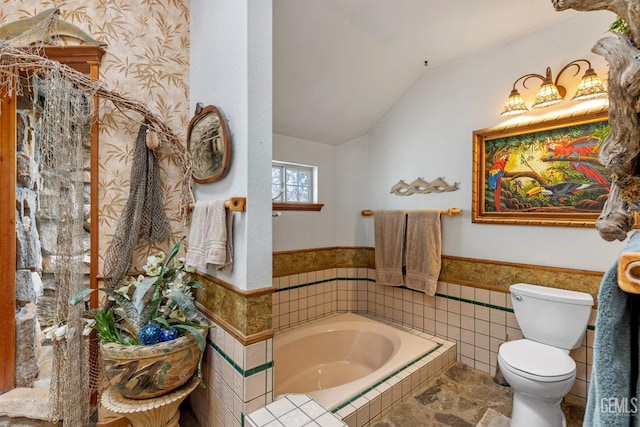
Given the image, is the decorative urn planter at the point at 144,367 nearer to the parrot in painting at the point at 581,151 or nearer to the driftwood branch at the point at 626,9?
the driftwood branch at the point at 626,9

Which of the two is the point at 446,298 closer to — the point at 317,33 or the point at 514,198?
the point at 514,198

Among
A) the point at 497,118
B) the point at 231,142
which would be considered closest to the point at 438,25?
the point at 497,118

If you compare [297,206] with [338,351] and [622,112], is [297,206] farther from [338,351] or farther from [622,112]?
[622,112]

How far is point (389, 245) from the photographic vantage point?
250 cm

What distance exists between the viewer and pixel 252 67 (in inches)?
48.4

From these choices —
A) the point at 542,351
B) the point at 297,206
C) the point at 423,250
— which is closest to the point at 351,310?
the point at 423,250

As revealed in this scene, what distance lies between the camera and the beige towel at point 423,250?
88.6 inches

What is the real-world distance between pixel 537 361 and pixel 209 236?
6.12ft

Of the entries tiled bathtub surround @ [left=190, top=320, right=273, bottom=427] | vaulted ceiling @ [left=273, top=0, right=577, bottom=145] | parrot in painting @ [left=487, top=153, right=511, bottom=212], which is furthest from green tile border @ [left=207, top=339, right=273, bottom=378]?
parrot in painting @ [left=487, top=153, right=511, bottom=212]

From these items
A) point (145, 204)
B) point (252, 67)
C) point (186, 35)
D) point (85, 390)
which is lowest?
point (85, 390)

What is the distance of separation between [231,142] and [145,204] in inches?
29.0

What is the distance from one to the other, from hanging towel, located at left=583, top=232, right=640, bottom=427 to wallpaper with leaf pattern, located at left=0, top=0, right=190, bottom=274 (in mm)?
1935

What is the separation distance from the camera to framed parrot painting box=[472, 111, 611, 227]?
1647mm

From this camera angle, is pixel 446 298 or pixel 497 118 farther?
pixel 446 298
